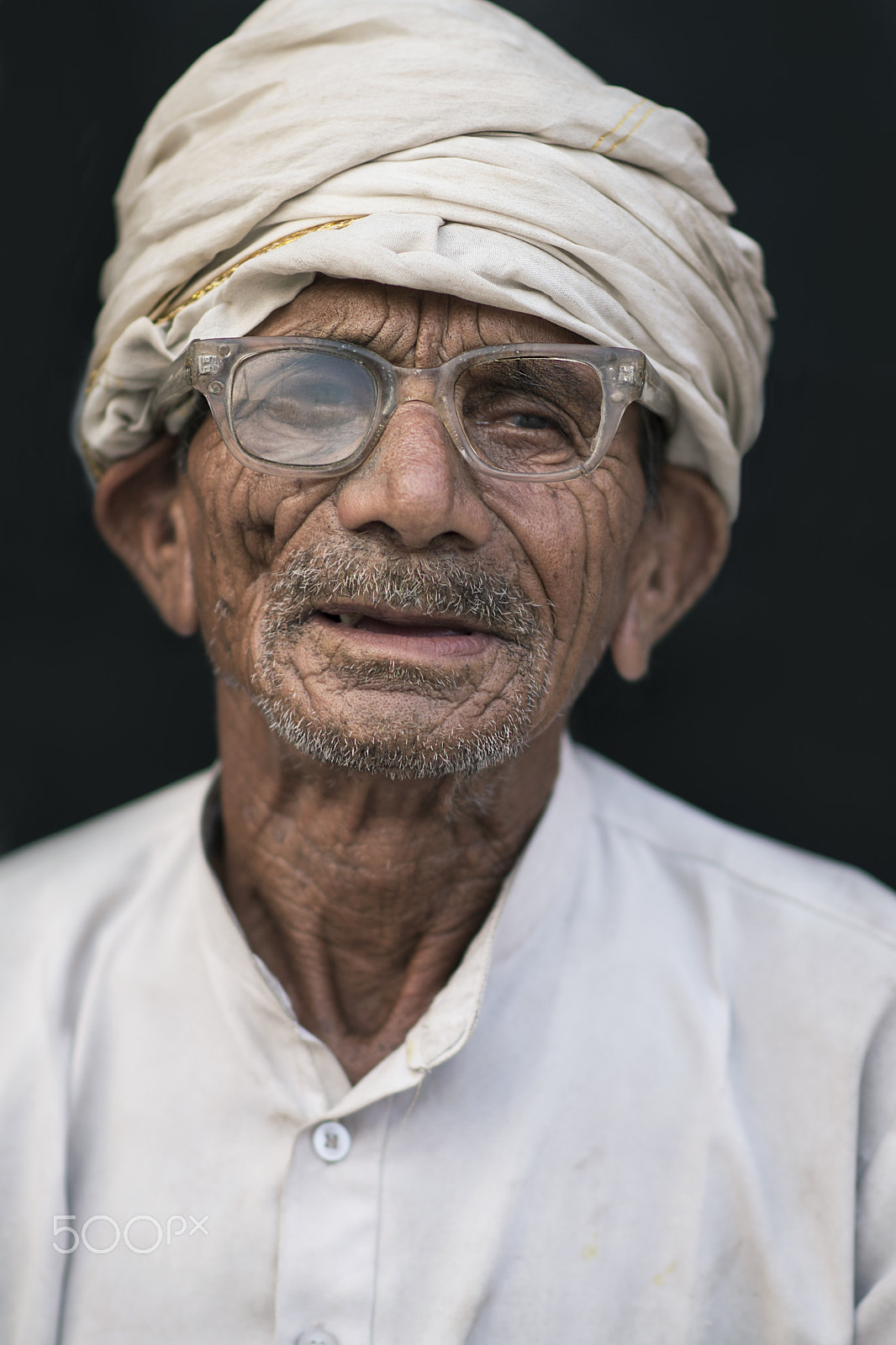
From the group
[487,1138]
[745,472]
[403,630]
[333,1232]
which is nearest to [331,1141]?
[333,1232]

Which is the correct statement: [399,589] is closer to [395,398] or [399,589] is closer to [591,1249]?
[395,398]

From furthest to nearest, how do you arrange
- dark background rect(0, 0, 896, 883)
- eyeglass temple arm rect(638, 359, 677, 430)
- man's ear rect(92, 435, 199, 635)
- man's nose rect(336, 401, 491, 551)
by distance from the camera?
dark background rect(0, 0, 896, 883)
man's ear rect(92, 435, 199, 635)
eyeglass temple arm rect(638, 359, 677, 430)
man's nose rect(336, 401, 491, 551)

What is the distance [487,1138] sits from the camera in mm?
1903

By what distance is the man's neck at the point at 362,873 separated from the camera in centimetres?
203

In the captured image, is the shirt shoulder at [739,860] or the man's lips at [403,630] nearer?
the man's lips at [403,630]

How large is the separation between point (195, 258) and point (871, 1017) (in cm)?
181

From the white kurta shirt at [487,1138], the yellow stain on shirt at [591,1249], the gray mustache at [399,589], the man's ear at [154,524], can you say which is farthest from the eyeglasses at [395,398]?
the yellow stain on shirt at [591,1249]

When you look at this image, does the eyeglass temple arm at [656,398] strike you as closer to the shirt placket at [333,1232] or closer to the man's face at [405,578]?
the man's face at [405,578]

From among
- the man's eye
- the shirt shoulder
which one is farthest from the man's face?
the shirt shoulder

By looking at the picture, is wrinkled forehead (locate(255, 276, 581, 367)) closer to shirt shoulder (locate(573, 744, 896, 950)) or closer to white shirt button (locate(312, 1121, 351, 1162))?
shirt shoulder (locate(573, 744, 896, 950))

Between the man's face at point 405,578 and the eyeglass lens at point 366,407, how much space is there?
5cm

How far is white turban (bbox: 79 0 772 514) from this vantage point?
1.77 metres

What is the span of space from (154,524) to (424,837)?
2.80 feet

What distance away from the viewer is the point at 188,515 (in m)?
2.08
